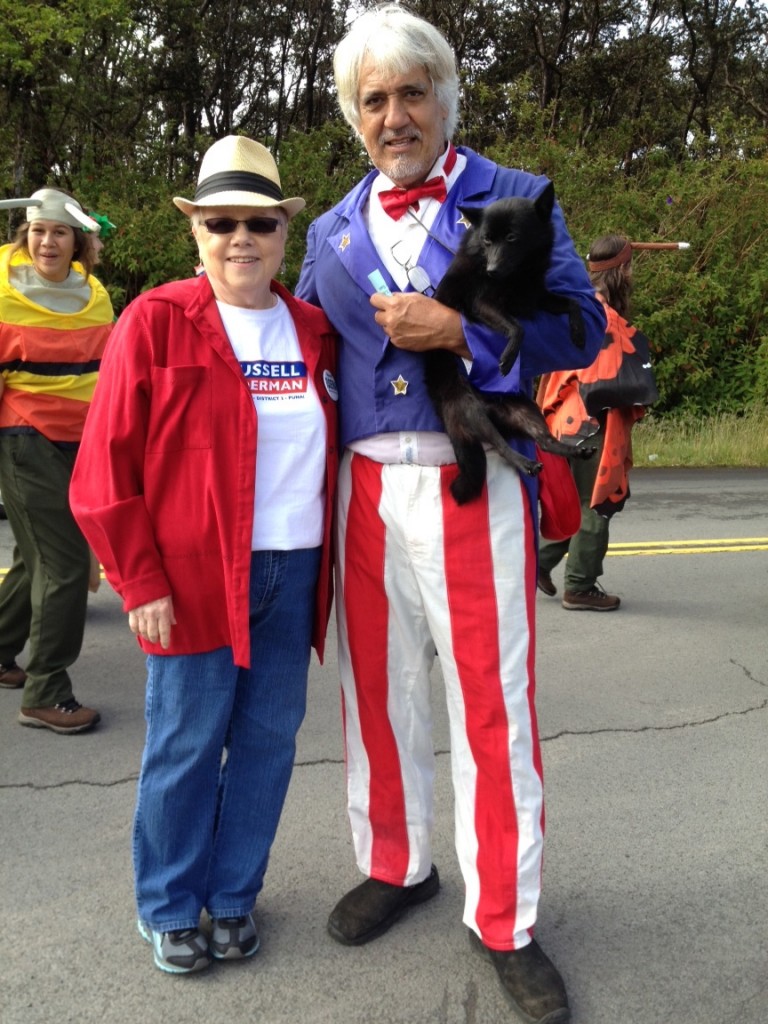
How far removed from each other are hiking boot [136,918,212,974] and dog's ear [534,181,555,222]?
203 cm

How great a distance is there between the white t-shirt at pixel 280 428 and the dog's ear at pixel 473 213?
528 millimetres

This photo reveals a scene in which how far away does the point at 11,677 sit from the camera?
4.75 metres

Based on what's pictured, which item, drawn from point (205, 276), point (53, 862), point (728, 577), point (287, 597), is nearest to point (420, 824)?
point (287, 597)

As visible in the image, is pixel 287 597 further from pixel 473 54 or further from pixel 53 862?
pixel 473 54

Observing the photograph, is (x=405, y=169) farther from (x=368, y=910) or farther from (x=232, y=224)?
(x=368, y=910)

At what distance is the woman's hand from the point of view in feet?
8.13

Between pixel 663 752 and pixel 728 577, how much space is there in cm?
315

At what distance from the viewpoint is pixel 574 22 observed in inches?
998

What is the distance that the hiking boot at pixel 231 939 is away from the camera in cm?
274

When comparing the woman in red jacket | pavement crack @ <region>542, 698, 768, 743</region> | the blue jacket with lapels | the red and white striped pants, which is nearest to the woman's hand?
the woman in red jacket

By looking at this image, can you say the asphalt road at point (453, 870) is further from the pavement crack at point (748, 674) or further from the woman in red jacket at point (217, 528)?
the woman in red jacket at point (217, 528)

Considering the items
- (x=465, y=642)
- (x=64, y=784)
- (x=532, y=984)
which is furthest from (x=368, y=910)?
(x=64, y=784)

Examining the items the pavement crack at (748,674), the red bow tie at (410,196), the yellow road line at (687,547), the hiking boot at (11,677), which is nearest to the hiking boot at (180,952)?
the red bow tie at (410,196)

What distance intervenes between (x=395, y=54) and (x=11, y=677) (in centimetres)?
339
